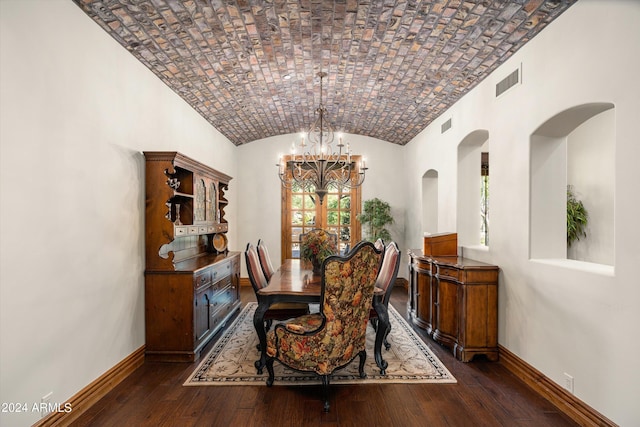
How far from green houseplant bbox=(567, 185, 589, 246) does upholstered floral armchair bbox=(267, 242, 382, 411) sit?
11.0 ft

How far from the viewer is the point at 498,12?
2643 mm

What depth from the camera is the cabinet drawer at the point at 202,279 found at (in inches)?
135

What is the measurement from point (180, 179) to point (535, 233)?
150 inches

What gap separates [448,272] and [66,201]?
3.52m

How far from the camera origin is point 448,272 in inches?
144

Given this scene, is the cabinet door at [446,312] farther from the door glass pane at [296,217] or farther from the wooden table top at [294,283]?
the door glass pane at [296,217]

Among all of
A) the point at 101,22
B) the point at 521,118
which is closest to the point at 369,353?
the point at 521,118

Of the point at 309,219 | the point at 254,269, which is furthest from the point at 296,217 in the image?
the point at 254,269

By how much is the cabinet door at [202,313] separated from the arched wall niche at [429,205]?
3.89 m

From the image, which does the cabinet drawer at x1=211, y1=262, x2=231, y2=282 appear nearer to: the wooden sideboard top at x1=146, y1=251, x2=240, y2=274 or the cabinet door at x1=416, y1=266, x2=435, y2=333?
the wooden sideboard top at x1=146, y1=251, x2=240, y2=274

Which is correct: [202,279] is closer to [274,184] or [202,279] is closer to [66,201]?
[66,201]

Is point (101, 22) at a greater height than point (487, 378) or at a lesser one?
greater

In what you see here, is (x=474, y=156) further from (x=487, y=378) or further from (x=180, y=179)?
(x=180, y=179)

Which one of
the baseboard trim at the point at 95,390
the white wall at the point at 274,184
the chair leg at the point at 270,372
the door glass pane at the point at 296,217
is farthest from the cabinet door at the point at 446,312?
the door glass pane at the point at 296,217
